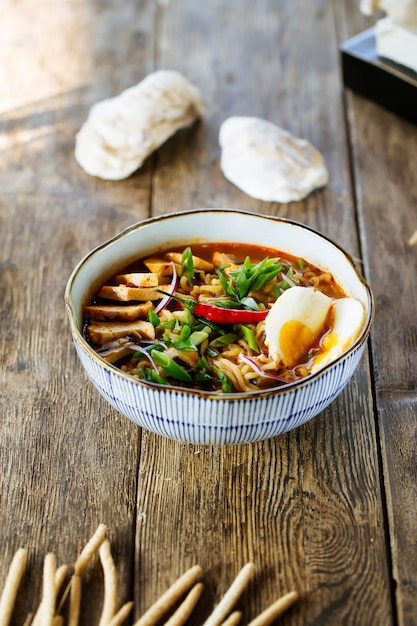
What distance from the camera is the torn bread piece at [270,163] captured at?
260 centimetres

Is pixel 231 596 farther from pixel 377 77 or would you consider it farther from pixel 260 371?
pixel 377 77

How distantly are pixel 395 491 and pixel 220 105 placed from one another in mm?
1804

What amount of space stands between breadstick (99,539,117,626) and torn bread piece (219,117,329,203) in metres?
1.40

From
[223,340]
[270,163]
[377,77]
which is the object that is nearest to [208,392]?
[223,340]

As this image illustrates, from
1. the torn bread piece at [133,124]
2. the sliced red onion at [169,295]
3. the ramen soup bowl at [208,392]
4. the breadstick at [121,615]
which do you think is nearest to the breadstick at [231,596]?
the breadstick at [121,615]

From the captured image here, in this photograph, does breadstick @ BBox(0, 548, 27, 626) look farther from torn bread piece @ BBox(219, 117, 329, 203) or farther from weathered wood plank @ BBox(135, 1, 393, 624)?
torn bread piece @ BBox(219, 117, 329, 203)

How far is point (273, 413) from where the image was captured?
5.18 feet

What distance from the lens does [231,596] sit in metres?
1.51

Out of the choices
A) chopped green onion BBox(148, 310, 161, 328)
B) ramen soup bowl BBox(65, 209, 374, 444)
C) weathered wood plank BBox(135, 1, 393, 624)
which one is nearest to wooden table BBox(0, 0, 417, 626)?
weathered wood plank BBox(135, 1, 393, 624)

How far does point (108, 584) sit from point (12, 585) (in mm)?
189

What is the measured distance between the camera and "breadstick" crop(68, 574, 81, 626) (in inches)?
58.4

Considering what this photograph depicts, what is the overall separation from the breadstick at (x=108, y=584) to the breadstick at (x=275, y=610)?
268 mm

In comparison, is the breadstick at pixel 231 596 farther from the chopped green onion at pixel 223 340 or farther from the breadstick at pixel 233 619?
the chopped green onion at pixel 223 340

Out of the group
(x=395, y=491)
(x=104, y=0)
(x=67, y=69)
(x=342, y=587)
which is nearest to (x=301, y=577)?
(x=342, y=587)
